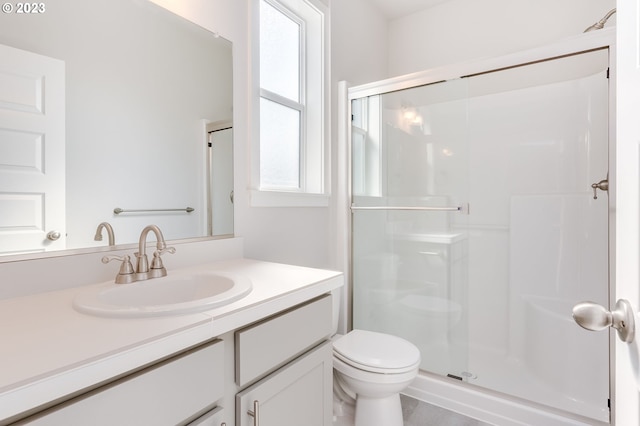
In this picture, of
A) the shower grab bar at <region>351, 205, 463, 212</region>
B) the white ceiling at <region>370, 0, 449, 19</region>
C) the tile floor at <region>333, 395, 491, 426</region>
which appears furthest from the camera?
the white ceiling at <region>370, 0, 449, 19</region>

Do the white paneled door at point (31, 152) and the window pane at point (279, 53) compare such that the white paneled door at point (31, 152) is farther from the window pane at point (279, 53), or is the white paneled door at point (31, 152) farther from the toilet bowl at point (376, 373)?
the toilet bowl at point (376, 373)

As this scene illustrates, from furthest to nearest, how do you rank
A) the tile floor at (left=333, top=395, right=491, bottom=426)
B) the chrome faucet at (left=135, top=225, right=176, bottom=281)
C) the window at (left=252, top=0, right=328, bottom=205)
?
1. the window at (left=252, top=0, right=328, bottom=205)
2. the tile floor at (left=333, top=395, right=491, bottom=426)
3. the chrome faucet at (left=135, top=225, right=176, bottom=281)

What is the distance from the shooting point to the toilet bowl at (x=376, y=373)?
1421mm

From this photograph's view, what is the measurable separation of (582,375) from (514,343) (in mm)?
347

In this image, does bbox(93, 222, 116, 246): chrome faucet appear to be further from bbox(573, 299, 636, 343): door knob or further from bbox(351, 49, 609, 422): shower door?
bbox(351, 49, 609, 422): shower door

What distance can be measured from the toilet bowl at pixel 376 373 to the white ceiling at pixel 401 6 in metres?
2.42

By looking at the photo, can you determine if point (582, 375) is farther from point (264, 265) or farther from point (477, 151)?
point (264, 265)

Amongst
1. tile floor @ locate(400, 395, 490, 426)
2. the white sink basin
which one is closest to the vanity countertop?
the white sink basin

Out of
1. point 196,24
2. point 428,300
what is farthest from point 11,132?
point 428,300

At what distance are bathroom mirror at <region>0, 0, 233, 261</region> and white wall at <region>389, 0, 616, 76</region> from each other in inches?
72.0

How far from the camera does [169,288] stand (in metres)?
1.05

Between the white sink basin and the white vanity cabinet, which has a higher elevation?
the white sink basin

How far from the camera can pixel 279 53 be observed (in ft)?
6.26

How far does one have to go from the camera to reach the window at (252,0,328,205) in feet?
5.91
